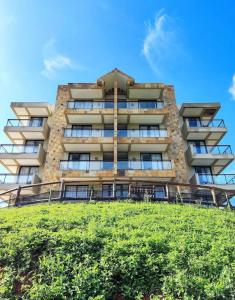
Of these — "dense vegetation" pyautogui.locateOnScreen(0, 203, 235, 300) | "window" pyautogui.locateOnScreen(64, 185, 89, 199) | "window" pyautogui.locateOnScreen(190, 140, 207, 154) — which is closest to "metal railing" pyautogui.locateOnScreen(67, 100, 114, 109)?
"window" pyautogui.locateOnScreen(64, 185, 89, 199)

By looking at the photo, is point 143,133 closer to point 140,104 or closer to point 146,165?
point 146,165

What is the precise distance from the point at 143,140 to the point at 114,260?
61.4 feet

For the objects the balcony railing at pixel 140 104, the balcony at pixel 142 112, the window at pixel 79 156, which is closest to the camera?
the window at pixel 79 156

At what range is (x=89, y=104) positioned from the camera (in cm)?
2633

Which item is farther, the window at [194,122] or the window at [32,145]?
the window at [194,122]

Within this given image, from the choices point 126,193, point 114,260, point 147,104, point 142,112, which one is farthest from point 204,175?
point 114,260

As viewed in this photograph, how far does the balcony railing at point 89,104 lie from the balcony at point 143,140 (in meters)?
3.35

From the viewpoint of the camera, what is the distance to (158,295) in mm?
5188

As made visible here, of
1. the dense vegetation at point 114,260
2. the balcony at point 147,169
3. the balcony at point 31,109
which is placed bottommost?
the dense vegetation at point 114,260

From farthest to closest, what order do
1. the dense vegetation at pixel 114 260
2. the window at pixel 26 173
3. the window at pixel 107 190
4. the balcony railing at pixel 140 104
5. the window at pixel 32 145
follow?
the balcony railing at pixel 140 104, the window at pixel 32 145, the window at pixel 26 173, the window at pixel 107 190, the dense vegetation at pixel 114 260

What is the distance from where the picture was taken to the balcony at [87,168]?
22562mm

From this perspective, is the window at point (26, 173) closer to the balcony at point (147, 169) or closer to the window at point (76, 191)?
the window at point (76, 191)

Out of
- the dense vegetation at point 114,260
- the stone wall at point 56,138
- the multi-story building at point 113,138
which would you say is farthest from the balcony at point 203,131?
the dense vegetation at point 114,260

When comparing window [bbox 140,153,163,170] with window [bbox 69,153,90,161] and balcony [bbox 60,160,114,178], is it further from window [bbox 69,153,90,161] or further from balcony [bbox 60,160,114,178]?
window [bbox 69,153,90,161]
